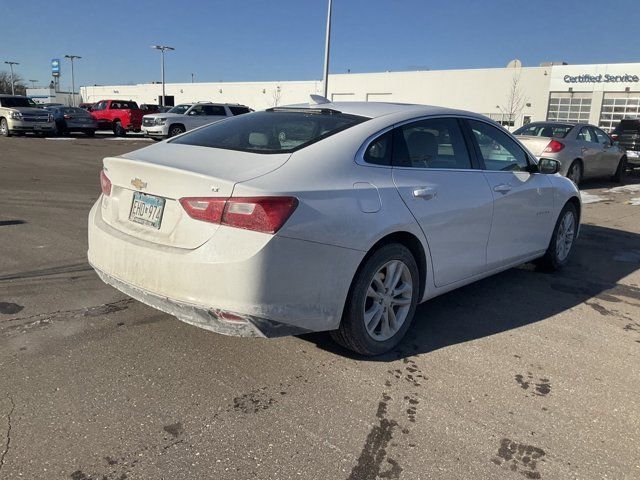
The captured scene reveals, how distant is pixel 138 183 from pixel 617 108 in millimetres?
46382

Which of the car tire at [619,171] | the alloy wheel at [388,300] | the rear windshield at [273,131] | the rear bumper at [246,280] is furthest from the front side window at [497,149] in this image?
the car tire at [619,171]

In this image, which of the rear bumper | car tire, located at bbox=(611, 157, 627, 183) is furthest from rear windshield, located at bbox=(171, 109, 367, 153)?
car tire, located at bbox=(611, 157, 627, 183)

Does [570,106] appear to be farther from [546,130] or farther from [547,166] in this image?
[547,166]

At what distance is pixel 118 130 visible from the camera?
3097cm

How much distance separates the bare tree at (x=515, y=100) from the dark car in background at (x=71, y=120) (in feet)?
112

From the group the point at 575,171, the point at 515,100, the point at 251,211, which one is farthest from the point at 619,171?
the point at 515,100

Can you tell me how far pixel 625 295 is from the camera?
514cm

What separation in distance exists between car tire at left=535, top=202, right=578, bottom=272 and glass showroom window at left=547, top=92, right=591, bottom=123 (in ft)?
138

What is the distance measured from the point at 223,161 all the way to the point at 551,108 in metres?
49.6

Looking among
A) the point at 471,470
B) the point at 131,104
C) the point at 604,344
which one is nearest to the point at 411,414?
the point at 471,470

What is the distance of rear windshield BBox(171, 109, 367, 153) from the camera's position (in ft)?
11.4

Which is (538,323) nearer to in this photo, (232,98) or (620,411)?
(620,411)

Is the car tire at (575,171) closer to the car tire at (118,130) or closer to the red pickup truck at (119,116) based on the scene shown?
the red pickup truck at (119,116)

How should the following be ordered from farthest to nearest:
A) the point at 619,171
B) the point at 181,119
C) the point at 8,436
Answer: the point at 181,119, the point at 619,171, the point at 8,436
